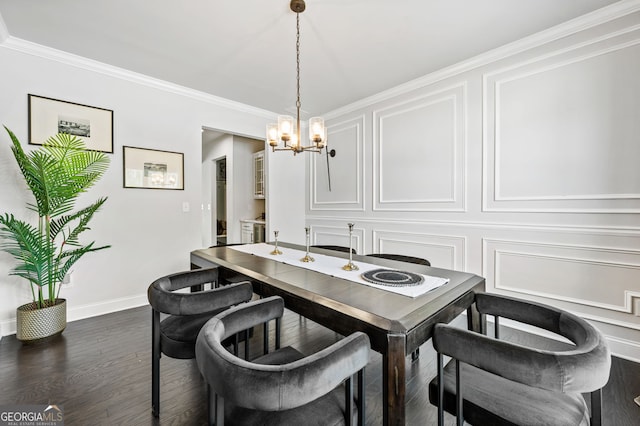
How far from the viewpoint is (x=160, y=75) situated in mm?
2877

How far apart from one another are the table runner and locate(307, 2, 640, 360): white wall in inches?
58.0

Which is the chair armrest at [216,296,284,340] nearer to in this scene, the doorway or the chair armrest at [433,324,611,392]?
the chair armrest at [433,324,611,392]

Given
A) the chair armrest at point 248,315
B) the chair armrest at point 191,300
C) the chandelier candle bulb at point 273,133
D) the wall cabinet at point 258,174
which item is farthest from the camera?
the wall cabinet at point 258,174

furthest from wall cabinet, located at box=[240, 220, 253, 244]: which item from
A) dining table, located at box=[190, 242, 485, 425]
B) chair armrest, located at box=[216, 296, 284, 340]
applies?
chair armrest, located at box=[216, 296, 284, 340]

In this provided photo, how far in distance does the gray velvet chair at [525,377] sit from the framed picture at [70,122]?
11.1 feet

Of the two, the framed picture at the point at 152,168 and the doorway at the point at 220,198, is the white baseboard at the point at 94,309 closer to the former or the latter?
the framed picture at the point at 152,168

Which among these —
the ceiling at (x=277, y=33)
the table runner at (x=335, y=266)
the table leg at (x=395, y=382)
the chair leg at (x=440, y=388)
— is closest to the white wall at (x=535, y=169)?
the ceiling at (x=277, y=33)

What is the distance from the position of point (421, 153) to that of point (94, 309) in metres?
3.84

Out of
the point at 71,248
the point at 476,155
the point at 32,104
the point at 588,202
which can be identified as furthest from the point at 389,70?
the point at 71,248

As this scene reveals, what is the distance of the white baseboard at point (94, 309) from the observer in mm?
2281

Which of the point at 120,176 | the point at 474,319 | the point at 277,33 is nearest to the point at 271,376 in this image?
the point at 474,319

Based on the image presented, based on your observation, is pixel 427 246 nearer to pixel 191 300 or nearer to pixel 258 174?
pixel 191 300

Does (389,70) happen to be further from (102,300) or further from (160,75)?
(102,300)

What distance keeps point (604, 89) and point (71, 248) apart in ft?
15.6
